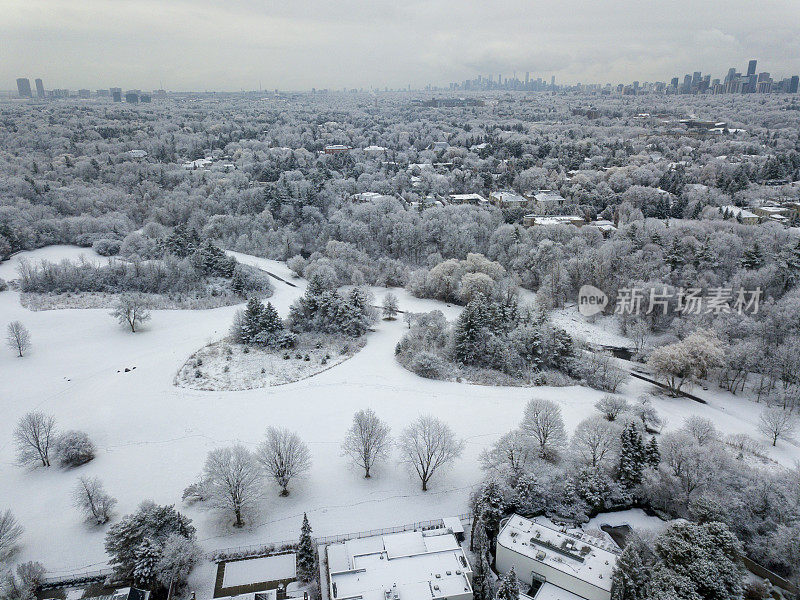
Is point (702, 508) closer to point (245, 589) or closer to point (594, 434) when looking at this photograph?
point (594, 434)

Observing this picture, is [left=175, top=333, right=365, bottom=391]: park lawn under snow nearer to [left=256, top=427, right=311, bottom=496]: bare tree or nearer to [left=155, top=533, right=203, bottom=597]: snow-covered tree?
[left=256, top=427, right=311, bottom=496]: bare tree

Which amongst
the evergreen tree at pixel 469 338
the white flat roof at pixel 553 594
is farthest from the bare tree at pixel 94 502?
the evergreen tree at pixel 469 338

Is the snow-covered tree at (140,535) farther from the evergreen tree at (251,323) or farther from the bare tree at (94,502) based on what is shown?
the evergreen tree at (251,323)

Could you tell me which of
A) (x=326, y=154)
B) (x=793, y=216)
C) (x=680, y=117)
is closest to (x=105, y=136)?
(x=326, y=154)

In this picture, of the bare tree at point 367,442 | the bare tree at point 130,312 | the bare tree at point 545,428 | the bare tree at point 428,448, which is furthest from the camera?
the bare tree at point 130,312

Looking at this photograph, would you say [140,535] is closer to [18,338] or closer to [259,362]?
[259,362]

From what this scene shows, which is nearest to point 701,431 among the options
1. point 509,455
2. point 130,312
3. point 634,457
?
point 634,457

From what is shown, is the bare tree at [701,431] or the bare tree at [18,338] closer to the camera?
the bare tree at [701,431]
